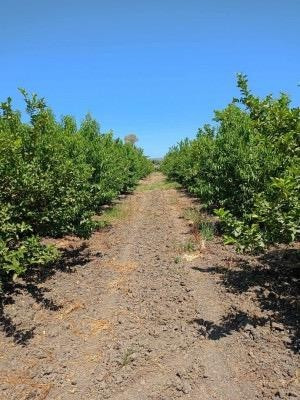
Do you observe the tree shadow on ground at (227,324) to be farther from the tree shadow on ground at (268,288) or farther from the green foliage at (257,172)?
the green foliage at (257,172)

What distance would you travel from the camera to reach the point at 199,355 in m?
5.75

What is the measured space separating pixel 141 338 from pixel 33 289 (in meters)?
3.21

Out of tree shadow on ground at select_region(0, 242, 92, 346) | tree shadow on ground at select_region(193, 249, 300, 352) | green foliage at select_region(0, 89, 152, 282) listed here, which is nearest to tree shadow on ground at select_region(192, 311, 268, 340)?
tree shadow on ground at select_region(193, 249, 300, 352)

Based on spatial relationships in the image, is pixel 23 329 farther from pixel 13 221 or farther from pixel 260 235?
pixel 260 235

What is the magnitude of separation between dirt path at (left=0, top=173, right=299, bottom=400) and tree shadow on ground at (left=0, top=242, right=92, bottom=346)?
→ 27 millimetres

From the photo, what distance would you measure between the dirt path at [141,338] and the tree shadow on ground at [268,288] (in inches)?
1.7

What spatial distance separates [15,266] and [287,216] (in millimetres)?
4255

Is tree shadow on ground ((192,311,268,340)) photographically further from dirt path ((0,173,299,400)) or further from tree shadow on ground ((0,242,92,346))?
tree shadow on ground ((0,242,92,346))

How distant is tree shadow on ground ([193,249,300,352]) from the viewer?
6480 millimetres

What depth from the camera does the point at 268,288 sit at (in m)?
7.97

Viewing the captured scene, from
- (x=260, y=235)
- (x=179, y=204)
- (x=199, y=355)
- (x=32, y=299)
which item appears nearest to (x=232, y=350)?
(x=199, y=355)

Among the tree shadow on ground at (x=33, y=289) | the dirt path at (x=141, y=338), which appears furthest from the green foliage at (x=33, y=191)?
the dirt path at (x=141, y=338)

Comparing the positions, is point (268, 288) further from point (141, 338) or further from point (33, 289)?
point (33, 289)

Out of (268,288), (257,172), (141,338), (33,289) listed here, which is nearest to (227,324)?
(141,338)
